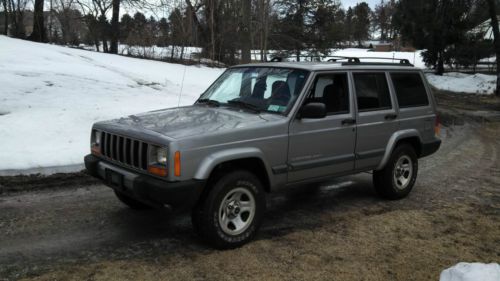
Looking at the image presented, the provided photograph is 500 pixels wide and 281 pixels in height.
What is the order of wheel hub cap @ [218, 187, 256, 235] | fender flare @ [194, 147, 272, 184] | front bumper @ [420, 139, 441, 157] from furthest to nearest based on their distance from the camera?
front bumper @ [420, 139, 441, 157], wheel hub cap @ [218, 187, 256, 235], fender flare @ [194, 147, 272, 184]

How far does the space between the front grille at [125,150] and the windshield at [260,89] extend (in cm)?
139

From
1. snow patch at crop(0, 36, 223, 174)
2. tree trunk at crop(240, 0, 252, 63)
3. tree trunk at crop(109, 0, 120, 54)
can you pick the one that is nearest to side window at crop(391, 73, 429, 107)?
snow patch at crop(0, 36, 223, 174)

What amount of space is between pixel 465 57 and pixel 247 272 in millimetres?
30667

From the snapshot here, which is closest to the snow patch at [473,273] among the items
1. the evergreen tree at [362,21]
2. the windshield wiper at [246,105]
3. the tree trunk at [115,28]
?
the windshield wiper at [246,105]

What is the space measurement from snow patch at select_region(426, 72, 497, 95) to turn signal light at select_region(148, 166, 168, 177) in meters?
25.8

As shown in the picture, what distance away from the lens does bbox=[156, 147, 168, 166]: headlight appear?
4341mm

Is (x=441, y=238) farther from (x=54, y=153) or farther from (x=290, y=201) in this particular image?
(x=54, y=153)

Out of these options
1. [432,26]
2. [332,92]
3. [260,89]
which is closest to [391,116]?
[332,92]

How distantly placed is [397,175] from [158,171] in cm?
370

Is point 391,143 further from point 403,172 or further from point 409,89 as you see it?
point 409,89

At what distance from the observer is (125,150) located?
475 cm

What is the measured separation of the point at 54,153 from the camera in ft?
27.3

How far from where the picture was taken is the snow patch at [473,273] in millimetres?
3441

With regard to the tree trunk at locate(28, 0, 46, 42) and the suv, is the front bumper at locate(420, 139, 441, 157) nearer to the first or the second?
the suv
